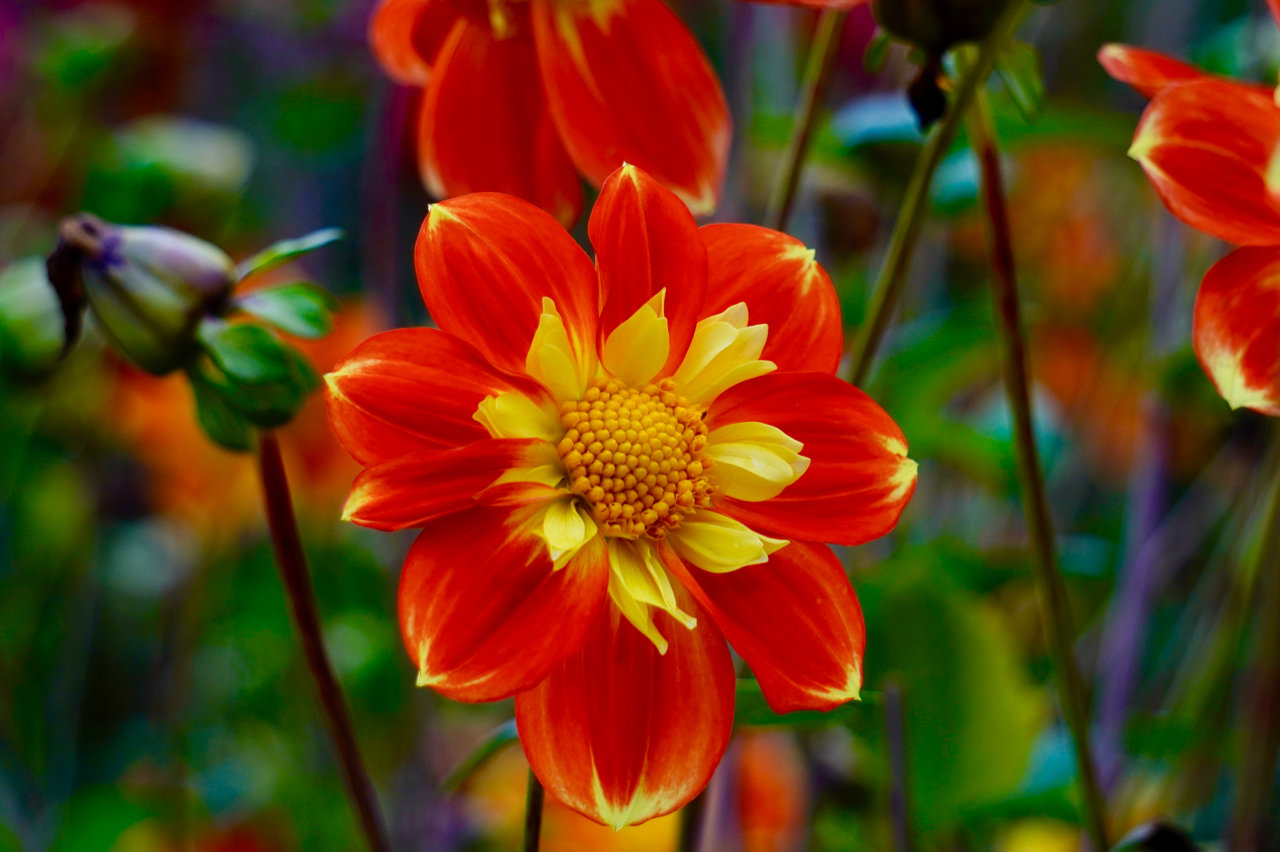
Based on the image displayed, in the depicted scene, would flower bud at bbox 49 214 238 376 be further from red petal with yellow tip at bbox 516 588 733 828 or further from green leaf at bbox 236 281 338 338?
red petal with yellow tip at bbox 516 588 733 828

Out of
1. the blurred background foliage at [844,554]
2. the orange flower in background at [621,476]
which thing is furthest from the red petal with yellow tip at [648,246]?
the blurred background foliage at [844,554]

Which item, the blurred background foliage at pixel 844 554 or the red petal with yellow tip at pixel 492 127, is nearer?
the red petal with yellow tip at pixel 492 127

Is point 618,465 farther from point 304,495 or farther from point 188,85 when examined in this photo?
point 188,85

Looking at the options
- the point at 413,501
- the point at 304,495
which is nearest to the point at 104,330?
the point at 413,501

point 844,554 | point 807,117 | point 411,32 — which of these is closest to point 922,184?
point 807,117

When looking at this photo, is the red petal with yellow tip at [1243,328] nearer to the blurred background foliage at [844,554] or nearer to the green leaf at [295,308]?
the blurred background foliage at [844,554]

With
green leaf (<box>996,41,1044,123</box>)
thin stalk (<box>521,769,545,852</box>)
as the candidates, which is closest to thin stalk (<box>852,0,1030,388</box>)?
green leaf (<box>996,41,1044,123</box>)
